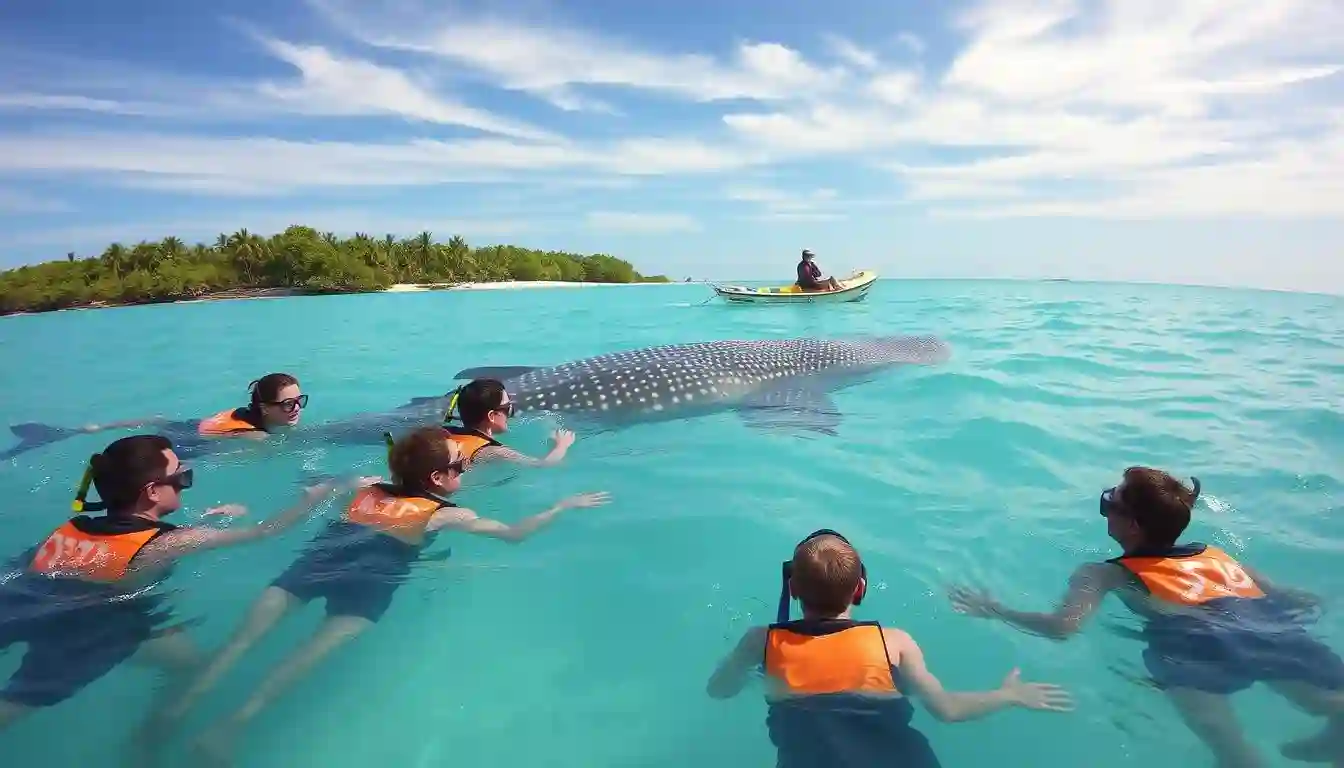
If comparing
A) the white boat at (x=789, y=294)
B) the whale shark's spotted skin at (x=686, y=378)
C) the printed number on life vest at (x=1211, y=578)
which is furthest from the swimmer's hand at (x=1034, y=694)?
the white boat at (x=789, y=294)

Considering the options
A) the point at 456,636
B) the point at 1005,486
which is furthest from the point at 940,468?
the point at 456,636

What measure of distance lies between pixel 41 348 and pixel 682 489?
916 inches

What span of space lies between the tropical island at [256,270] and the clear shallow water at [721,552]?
145ft

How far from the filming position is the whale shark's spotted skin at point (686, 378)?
29.2ft

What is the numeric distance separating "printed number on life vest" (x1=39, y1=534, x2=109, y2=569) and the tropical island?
53928 millimetres

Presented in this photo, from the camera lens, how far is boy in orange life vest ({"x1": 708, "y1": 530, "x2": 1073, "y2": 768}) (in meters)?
3.14

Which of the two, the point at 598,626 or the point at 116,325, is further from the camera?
the point at 116,325

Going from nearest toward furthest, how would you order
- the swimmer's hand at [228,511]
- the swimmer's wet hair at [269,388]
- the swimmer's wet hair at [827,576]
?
the swimmer's wet hair at [827,576]
the swimmer's hand at [228,511]
the swimmer's wet hair at [269,388]

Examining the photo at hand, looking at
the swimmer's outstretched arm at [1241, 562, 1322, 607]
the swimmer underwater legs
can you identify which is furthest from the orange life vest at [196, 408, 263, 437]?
the swimmer's outstretched arm at [1241, 562, 1322, 607]

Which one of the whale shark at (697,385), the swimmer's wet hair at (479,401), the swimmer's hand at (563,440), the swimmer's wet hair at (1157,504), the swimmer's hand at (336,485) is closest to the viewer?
→ the swimmer's wet hair at (1157,504)

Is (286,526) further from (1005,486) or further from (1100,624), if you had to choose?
(1005,486)

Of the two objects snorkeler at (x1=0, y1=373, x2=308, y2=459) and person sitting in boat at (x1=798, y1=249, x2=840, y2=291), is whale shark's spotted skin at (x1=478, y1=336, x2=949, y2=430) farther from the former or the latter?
person sitting in boat at (x1=798, y1=249, x2=840, y2=291)

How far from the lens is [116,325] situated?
95.6 feet

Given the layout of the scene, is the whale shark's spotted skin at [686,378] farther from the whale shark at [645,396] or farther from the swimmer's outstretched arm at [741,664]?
the swimmer's outstretched arm at [741,664]
